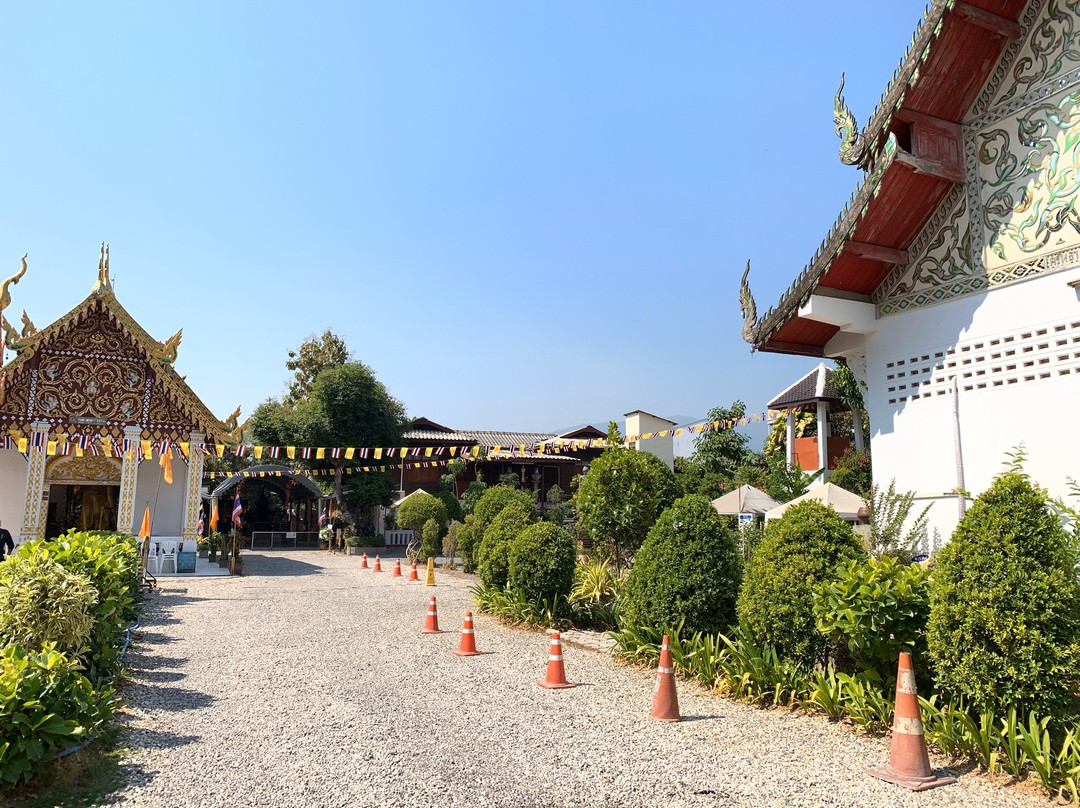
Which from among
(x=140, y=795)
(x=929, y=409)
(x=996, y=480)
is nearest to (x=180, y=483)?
(x=140, y=795)

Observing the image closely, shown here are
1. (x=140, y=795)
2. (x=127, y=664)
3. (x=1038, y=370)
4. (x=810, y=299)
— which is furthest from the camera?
(x=810, y=299)

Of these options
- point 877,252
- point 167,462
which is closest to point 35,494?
point 167,462

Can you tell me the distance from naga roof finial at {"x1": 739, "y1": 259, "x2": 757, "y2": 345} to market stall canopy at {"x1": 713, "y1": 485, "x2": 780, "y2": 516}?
880 centimetres

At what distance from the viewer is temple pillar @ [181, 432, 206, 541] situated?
2042 centimetres

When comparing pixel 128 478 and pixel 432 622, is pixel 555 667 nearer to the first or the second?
pixel 432 622

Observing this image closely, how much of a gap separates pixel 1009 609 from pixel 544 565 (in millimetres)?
7032

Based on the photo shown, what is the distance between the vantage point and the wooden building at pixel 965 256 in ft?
25.3

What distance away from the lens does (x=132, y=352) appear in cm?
1969

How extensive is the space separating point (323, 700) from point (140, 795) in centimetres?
242

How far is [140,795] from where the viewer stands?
4.74 m

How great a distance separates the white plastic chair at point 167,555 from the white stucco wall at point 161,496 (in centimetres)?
88

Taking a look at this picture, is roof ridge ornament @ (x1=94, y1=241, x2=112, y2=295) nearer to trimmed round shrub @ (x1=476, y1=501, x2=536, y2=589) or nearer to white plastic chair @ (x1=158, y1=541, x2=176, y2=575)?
white plastic chair @ (x1=158, y1=541, x2=176, y2=575)

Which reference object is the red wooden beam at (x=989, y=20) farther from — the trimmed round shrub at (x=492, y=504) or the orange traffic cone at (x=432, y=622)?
the trimmed round shrub at (x=492, y=504)

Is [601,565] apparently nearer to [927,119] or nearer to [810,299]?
[810,299]
